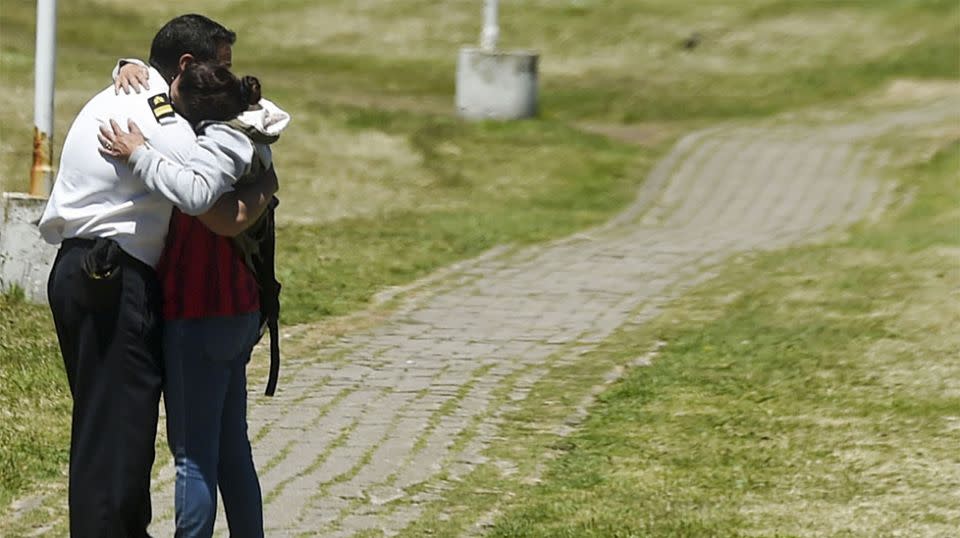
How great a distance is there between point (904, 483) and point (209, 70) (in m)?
3.20

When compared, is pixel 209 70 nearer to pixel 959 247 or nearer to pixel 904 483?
pixel 904 483

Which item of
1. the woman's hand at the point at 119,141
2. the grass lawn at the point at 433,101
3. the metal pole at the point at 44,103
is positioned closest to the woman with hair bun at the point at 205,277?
the woman's hand at the point at 119,141

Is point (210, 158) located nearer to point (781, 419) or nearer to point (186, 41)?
point (186, 41)

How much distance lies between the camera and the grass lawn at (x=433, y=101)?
1048 cm

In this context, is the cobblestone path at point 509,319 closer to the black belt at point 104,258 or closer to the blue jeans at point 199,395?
the blue jeans at point 199,395

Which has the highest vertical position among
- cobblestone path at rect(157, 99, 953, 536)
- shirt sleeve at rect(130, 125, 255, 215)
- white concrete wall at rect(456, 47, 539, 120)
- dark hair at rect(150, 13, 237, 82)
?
dark hair at rect(150, 13, 237, 82)

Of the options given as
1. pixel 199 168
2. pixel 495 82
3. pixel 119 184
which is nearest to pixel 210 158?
pixel 199 168

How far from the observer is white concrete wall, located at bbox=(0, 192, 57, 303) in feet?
29.2

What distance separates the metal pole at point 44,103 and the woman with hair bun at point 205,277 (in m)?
4.46

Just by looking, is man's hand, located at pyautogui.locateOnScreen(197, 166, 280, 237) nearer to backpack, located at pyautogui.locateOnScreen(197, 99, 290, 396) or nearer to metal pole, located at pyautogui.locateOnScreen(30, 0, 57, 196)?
backpack, located at pyautogui.locateOnScreen(197, 99, 290, 396)

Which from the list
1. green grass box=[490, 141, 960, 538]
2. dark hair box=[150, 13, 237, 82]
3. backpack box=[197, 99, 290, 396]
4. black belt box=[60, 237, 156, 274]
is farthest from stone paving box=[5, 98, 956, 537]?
dark hair box=[150, 13, 237, 82]

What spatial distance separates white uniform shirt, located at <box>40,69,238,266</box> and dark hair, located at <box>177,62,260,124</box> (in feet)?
0.19

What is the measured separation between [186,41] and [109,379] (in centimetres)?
91

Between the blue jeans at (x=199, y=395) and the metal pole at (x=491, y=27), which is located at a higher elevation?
the metal pole at (x=491, y=27)
